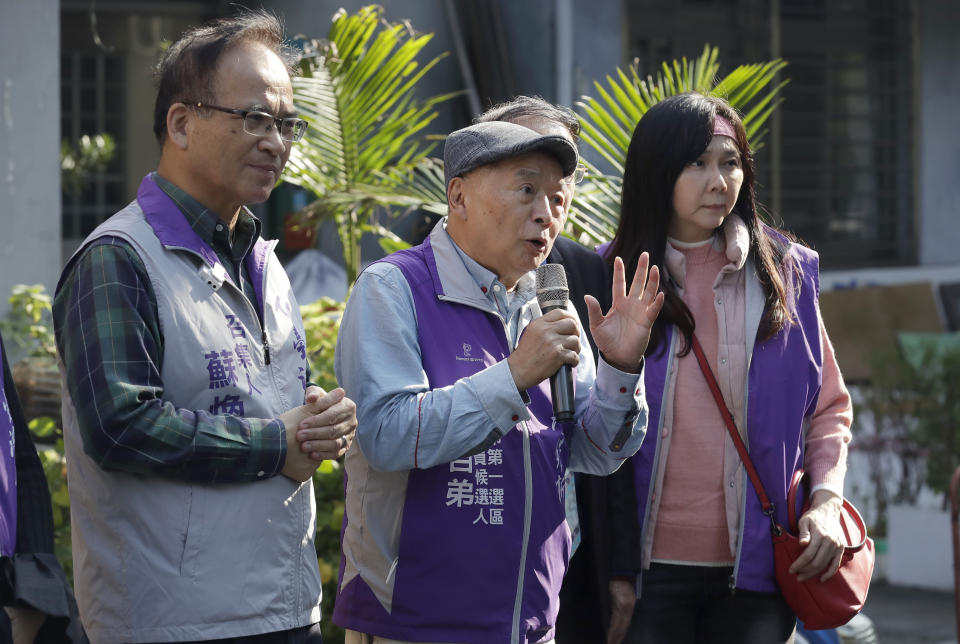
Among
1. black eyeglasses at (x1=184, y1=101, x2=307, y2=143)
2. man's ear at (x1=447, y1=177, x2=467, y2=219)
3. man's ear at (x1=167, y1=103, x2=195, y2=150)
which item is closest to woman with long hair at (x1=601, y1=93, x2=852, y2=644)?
man's ear at (x1=447, y1=177, x2=467, y2=219)

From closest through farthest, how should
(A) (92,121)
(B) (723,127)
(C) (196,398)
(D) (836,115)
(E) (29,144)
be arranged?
(C) (196,398), (B) (723,127), (E) (29,144), (A) (92,121), (D) (836,115)

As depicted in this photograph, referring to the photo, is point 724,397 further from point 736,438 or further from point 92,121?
point 92,121

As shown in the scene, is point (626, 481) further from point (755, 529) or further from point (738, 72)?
point (738, 72)

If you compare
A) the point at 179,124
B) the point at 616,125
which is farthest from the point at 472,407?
the point at 616,125

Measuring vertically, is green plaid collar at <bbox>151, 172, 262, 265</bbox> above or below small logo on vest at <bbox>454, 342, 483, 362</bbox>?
above

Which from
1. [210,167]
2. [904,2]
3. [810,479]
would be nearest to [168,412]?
[210,167]

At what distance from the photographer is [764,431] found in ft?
10.9

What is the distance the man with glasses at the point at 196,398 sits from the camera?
8.10 ft

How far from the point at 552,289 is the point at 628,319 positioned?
19 cm

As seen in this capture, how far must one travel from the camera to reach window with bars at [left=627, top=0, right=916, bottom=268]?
10734 mm

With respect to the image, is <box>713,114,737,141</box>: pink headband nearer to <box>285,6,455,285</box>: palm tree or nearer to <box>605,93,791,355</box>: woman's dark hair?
<box>605,93,791,355</box>: woman's dark hair

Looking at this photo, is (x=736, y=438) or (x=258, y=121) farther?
(x=736, y=438)

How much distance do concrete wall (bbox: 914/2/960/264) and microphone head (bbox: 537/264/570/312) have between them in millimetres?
9804

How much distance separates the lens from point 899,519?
7.53 meters
